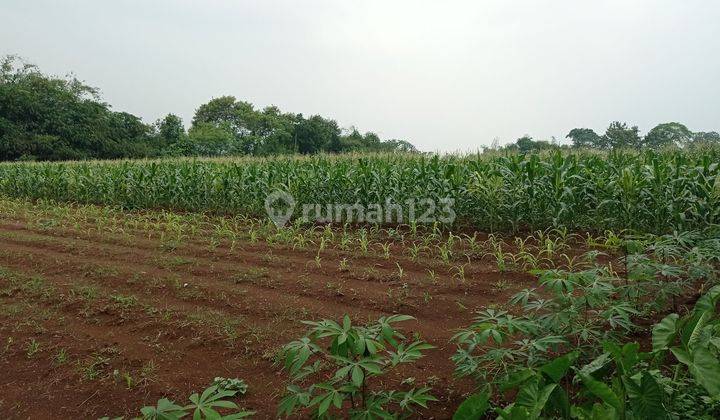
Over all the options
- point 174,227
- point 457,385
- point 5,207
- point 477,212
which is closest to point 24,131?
point 5,207

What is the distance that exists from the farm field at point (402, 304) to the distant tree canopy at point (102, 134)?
22.8m

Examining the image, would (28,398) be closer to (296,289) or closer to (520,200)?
(296,289)

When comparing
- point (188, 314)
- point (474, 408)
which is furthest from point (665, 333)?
point (188, 314)

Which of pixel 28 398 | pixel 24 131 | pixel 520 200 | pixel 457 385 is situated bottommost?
pixel 28 398

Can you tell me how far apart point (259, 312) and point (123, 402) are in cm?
119

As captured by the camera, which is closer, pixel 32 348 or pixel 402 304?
pixel 32 348

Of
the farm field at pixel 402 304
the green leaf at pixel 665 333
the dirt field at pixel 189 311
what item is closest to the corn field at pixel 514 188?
the farm field at pixel 402 304

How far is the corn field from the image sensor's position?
5410mm

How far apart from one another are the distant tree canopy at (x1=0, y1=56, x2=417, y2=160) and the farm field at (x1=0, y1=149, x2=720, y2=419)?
22.8 metres

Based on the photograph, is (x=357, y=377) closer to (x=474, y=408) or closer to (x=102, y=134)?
(x=474, y=408)

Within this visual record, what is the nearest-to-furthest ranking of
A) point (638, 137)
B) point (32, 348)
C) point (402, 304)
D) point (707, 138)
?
point (32, 348) < point (402, 304) < point (707, 138) < point (638, 137)

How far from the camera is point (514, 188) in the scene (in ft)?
20.1

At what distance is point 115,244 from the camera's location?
240 inches

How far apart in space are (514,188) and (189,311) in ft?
14.1
